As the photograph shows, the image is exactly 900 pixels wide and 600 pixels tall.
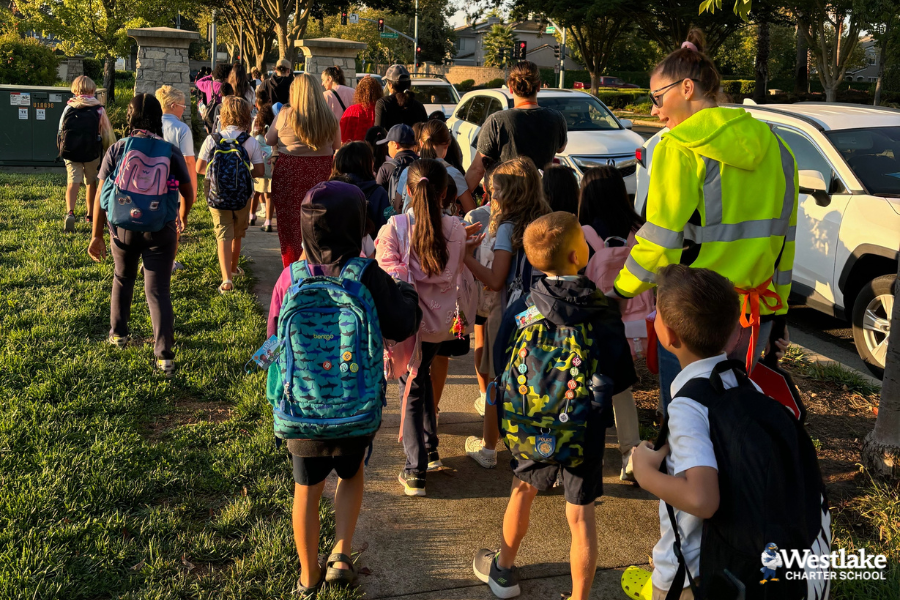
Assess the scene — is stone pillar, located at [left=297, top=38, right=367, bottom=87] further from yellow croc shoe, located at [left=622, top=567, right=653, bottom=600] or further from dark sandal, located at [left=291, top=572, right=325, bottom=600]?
yellow croc shoe, located at [left=622, top=567, right=653, bottom=600]

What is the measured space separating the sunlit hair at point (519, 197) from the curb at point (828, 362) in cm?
329

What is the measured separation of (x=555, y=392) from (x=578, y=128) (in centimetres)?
964

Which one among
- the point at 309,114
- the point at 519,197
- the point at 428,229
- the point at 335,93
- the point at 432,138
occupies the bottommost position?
the point at 428,229

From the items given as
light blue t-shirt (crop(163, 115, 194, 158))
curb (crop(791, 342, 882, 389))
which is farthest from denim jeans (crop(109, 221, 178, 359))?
curb (crop(791, 342, 882, 389))

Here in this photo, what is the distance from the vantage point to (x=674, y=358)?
10.6 ft

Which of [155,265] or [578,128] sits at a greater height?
[578,128]

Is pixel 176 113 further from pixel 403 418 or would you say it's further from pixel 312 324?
pixel 312 324

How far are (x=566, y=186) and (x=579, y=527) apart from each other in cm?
192

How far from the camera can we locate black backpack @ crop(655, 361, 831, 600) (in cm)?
205

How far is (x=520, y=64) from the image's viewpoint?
5645 millimetres

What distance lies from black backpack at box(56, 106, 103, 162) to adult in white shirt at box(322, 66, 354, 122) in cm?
271

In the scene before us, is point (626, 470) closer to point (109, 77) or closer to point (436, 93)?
point (436, 93)

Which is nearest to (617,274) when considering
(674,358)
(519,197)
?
(519,197)

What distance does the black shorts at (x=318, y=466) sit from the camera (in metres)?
3.12
